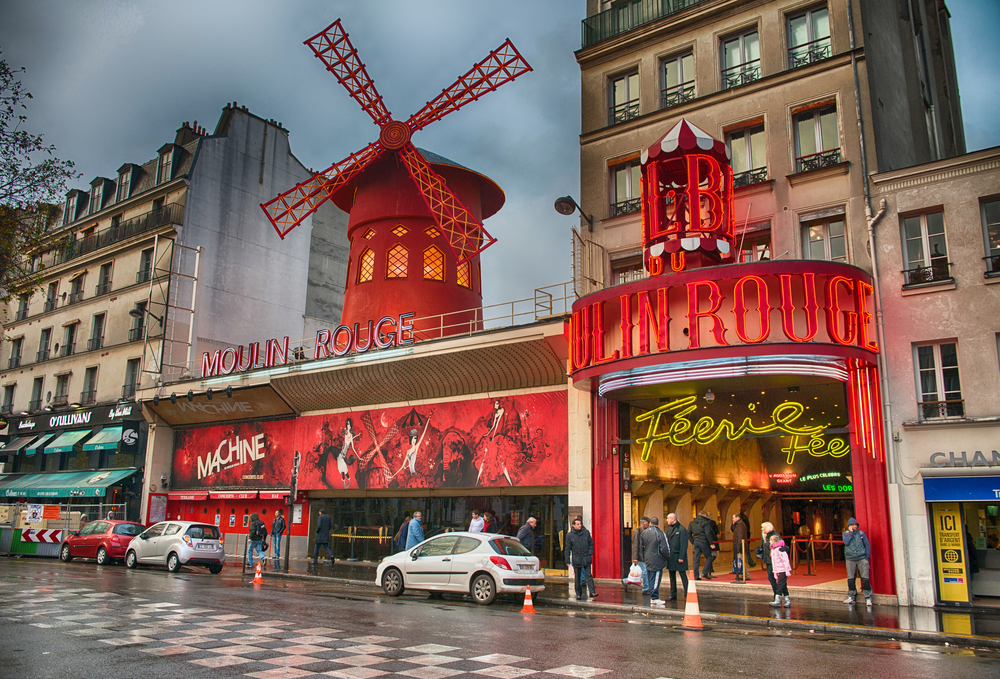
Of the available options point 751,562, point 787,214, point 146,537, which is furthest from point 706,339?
point 146,537

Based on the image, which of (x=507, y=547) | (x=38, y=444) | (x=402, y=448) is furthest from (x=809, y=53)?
(x=38, y=444)

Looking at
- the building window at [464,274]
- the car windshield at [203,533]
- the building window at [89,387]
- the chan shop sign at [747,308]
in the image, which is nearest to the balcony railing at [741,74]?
the chan shop sign at [747,308]

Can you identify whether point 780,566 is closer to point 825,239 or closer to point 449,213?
point 825,239

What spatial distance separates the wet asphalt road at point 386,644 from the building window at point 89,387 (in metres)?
21.7

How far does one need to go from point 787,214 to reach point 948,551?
24.0 ft

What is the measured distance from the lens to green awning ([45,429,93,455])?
31.9 metres

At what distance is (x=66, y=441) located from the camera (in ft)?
106

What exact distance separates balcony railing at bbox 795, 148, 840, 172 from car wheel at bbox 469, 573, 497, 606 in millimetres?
10785

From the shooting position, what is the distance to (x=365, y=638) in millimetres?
9297

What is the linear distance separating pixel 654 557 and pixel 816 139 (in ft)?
32.6

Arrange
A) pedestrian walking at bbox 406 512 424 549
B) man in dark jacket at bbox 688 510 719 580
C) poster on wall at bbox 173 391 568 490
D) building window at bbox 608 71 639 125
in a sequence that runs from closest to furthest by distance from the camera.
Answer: man in dark jacket at bbox 688 510 719 580
pedestrian walking at bbox 406 512 424 549
poster on wall at bbox 173 391 568 490
building window at bbox 608 71 639 125

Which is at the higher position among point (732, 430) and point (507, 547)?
point (732, 430)

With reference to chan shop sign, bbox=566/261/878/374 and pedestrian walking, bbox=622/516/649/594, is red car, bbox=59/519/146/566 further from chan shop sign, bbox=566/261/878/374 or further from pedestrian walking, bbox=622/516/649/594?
chan shop sign, bbox=566/261/878/374

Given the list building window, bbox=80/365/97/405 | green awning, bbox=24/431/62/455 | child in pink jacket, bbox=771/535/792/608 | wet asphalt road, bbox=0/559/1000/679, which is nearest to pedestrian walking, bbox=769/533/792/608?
child in pink jacket, bbox=771/535/792/608
